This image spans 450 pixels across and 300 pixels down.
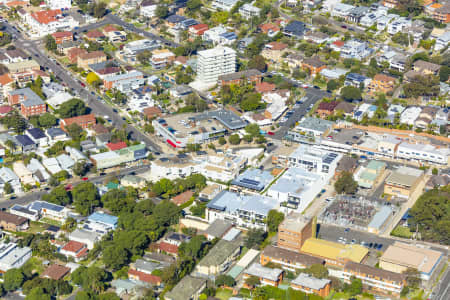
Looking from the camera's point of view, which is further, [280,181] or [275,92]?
[275,92]

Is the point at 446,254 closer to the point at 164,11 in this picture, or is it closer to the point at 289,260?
the point at 289,260

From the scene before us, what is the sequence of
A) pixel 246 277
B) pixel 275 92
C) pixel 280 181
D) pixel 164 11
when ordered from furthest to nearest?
pixel 164 11, pixel 275 92, pixel 280 181, pixel 246 277

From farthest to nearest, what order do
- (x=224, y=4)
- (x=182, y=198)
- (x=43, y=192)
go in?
(x=224, y=4)
(x=43, y=192)
(x=182, y=198)

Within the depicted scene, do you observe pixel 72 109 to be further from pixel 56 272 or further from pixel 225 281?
pixel 225 281

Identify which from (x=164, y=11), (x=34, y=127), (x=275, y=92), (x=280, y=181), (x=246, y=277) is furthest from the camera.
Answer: (x=164, y=11)

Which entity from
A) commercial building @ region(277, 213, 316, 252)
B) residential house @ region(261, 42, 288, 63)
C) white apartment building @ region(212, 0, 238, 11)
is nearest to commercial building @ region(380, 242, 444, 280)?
commercial building @ region(277, 213, 316, 252)

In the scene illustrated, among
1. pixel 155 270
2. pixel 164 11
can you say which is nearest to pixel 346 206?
pixel 155 270

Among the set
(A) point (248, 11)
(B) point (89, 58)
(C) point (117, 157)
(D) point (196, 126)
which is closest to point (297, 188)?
(D) point (196, 126)

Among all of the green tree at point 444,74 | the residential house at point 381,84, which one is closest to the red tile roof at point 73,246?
the residential house at point 381,84

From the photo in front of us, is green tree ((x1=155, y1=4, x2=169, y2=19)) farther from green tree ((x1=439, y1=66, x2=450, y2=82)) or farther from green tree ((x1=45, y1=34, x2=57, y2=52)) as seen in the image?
green tree ((x1=439, y1=66, x2=450, y2=82))
